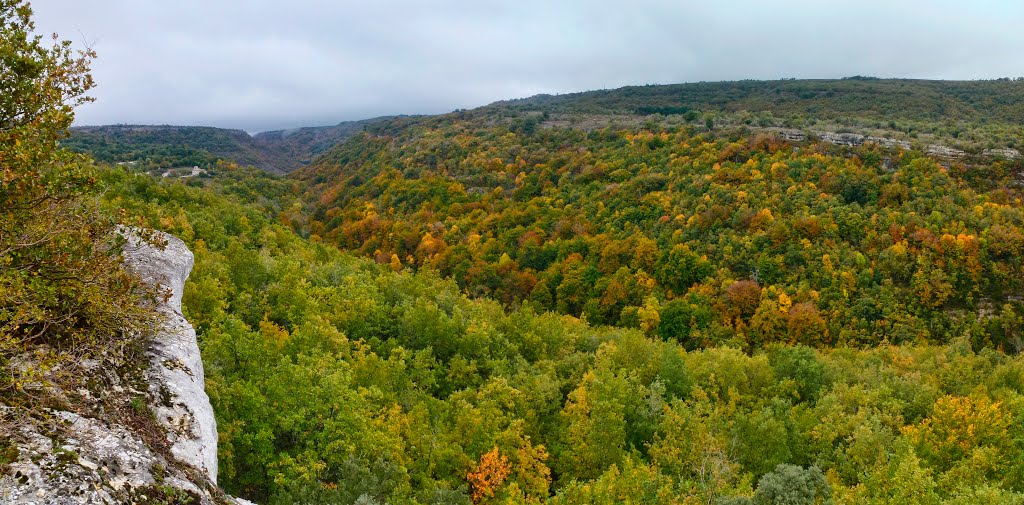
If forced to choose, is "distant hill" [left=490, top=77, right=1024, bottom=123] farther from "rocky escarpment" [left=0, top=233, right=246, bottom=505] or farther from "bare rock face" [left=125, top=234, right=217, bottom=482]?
"rocky escarpment" [left=0, top=233, right=246, bottom=505]

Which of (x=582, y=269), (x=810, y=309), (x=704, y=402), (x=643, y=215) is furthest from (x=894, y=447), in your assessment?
(x=643, y=215)

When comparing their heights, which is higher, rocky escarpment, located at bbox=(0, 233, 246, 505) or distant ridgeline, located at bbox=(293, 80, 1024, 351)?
rocky escarpment, located at bbox=(0, 233, 246, 505)

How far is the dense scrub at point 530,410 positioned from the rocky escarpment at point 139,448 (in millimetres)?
6066

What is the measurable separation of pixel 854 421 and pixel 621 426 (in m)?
14.1

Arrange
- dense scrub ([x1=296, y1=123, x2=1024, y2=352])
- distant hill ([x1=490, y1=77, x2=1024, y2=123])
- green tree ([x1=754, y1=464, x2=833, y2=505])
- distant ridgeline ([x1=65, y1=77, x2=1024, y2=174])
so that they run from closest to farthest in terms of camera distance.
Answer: green tree ([x1=754, y1=464, x2=833, y2=505]), dense scrub ([x1=296, y1=123, x2=1024, y2=352]), distant ridgeline ([x1=65, y1=77, x2=1024, y2=174]), distant hill ([x1=490, y1=77, x2=1024, y2=123])

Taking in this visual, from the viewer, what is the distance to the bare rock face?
9.90 metres

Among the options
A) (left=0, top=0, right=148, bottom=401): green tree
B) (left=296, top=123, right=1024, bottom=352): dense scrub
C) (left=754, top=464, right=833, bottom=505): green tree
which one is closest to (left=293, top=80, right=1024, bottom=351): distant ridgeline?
(left=296, top=123, right=1024, bottom=352): dense scrub

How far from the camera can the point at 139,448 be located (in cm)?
817

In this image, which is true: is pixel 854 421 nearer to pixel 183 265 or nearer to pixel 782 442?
pixel 782 442

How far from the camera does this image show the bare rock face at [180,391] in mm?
9898

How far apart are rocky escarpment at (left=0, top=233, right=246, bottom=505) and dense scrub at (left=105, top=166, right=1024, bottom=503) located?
6.07 m

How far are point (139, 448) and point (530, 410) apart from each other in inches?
909

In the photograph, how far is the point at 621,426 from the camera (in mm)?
26656

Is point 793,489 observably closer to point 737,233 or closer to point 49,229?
point 49,229
